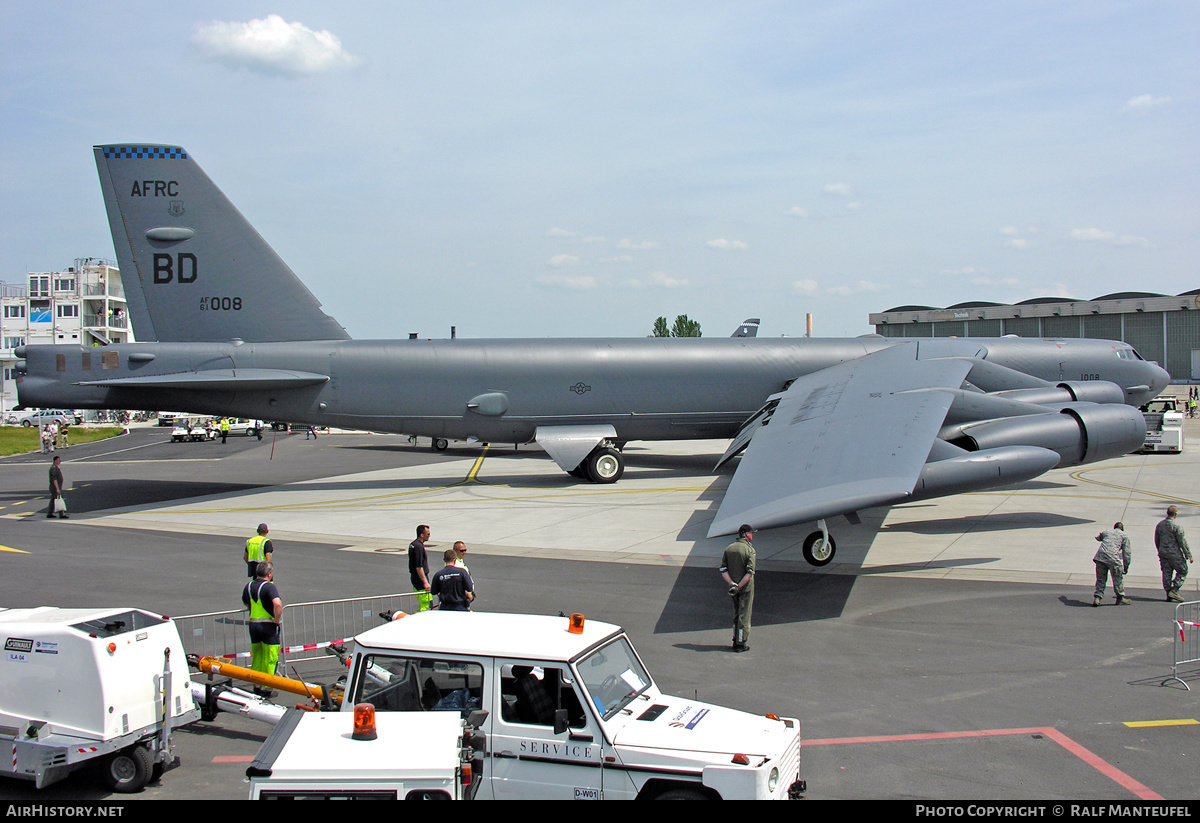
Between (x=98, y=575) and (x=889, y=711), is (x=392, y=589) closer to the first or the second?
(x=98, y=575)

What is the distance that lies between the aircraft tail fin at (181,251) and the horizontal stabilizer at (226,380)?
1.35m

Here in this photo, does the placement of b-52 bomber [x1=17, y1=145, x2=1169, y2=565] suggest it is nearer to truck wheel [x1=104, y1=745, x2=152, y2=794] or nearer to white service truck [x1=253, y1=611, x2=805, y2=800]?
white service truck [x1=253, y1=611, x2=805, y2=800]

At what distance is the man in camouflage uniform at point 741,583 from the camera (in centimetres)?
1104

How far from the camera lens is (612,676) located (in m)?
6.49

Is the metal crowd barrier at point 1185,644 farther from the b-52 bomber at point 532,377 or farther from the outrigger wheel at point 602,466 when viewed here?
the outrigger wheel at point 602,466

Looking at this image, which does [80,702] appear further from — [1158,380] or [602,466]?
[1158,380]

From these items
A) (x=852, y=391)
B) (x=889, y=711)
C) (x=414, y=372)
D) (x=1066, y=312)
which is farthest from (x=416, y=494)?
(x=1066, y=312)

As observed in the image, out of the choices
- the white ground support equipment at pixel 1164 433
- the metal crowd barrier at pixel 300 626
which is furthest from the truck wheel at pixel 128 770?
the white ground support equipment at pixel 1164 433

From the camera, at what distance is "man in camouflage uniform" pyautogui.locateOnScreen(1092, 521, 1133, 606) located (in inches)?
503

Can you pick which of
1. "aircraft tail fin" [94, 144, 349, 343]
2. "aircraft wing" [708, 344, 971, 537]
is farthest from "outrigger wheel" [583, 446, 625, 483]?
"aircraft tail fin" [94, 144, 349, 343]

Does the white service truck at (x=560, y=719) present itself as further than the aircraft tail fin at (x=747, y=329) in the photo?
No

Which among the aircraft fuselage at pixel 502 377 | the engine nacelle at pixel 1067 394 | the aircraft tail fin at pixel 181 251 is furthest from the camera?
the aircraft tail fin at pixel 181 251

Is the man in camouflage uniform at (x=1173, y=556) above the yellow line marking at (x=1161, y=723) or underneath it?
above

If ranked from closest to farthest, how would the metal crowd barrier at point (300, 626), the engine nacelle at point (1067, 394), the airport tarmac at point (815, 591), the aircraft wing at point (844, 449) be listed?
1. the airport tarmac at point (815, 591)
2. the metal crowd barrier at point (300, 626)
3. the aircraft wing at point (844, 449)
4. the engine nacelle at point (1067, 394)
